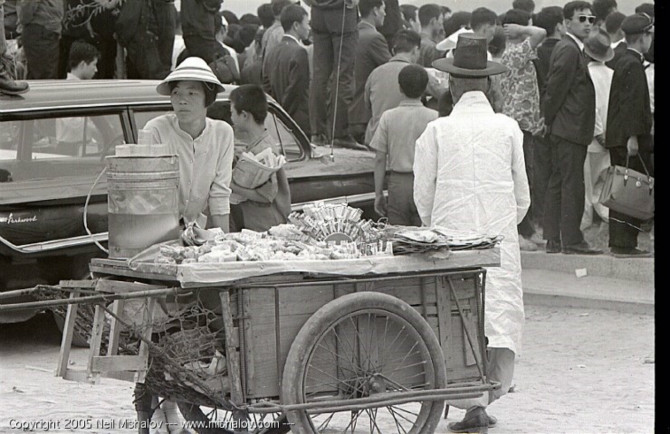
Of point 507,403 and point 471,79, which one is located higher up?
point 471,79

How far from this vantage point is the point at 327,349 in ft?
16.7

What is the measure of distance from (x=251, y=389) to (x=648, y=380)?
3.23 metres

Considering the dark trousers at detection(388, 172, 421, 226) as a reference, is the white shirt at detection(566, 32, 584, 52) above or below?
above

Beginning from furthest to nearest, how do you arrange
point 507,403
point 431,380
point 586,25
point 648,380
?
point 586,25
point 648,380
point 507,403
point 431,380

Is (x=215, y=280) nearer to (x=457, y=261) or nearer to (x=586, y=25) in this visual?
(x=457, y=261)

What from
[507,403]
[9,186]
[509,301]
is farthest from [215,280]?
[9,186]

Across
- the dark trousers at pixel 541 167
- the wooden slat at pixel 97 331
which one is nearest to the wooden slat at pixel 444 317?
the wooden slat at pixel 97 331

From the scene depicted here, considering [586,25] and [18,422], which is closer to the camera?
[18,422]

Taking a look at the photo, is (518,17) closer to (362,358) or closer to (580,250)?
(580,250)

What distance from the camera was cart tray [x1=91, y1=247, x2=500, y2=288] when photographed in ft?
15.7

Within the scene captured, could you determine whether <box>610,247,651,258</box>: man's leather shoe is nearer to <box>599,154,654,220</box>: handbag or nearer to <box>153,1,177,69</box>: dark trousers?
<box>599,154,654,220</box>: handbag

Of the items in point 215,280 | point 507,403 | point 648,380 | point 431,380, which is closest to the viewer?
point 215,280

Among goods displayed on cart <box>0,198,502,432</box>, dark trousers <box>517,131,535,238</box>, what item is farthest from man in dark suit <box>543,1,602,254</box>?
goods displayed on cart <box>0,198,502,432</box>

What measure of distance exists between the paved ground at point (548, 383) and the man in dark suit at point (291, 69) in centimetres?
369
